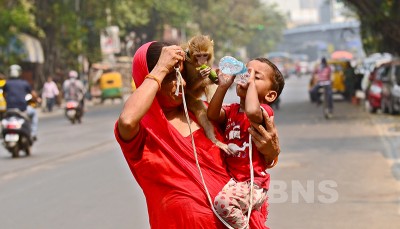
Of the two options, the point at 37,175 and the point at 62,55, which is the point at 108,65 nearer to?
the point at 62,55

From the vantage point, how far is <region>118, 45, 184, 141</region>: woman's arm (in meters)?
3.76

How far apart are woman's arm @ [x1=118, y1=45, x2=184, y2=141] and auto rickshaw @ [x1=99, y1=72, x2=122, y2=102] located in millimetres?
41933

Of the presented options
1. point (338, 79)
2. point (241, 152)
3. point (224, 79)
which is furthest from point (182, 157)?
point (338, 79)

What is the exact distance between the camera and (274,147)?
155 inches

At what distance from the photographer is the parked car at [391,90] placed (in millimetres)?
26547

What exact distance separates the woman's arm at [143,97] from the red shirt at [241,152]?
360 millimetres

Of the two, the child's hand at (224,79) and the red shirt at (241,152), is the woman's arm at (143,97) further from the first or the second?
the red shirt at (241,152)

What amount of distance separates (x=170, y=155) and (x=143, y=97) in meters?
0.27

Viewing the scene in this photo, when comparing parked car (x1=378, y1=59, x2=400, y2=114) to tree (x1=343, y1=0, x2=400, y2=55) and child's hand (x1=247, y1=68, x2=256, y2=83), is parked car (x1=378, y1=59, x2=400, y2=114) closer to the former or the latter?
tree (x1=343, y1=0, x2=400, y2=55)

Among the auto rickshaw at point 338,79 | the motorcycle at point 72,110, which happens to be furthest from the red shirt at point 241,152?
the auto rickshaw at point 338,79

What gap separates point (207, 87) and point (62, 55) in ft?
153

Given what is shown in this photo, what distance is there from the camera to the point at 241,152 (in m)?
3.95

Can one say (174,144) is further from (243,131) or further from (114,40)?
(114,40)

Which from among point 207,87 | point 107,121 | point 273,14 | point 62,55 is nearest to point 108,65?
point 62,55
